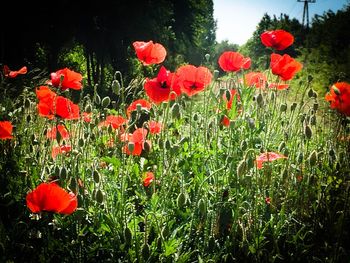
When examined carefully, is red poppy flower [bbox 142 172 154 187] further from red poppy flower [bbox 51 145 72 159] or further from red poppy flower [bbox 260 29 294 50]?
red poppy flower [bbox 260 29 294 50]

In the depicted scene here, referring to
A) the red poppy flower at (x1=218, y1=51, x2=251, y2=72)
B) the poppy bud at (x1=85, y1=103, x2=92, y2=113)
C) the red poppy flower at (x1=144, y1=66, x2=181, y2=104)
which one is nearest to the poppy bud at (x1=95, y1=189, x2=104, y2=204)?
the red poppy flower at (x1=144, y1=66, x2=181, y2=104)

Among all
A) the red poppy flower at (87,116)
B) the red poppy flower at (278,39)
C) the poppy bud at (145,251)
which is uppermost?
the red poppy flower at (278,39)

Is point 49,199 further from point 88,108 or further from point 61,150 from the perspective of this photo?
point 88,108

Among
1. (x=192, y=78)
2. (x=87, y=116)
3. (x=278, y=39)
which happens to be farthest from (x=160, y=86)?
(x=278, y=39)

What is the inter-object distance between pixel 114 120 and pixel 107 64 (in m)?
13.5

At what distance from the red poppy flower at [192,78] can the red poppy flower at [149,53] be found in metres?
0.24

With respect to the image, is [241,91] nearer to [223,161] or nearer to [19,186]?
[223,161]

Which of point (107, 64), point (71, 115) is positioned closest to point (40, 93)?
point (71, 115)

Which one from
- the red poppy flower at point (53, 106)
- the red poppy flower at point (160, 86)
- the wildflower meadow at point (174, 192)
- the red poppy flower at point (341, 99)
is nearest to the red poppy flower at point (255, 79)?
the wildflower meadow at point (174, 192)

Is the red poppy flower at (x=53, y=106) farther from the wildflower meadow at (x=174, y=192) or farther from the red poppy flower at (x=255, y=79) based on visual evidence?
the red poppy flower at (x=255, y=79)

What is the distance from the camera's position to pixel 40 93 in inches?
74.9

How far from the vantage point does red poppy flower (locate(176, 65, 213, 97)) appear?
2039 millimetres

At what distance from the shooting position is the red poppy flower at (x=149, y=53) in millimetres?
2172

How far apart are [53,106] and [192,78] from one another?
0.77 meters
